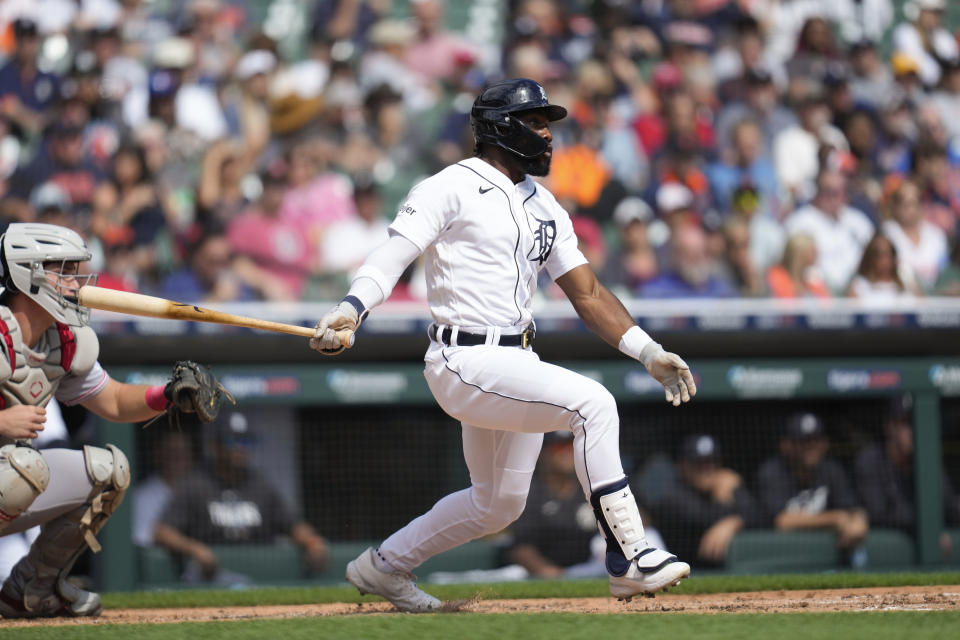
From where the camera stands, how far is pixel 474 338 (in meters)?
3.82

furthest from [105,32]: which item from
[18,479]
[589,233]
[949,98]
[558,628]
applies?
[558,628]

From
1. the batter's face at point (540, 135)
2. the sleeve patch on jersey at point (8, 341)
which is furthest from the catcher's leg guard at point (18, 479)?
the batter's face at point (540, 135)

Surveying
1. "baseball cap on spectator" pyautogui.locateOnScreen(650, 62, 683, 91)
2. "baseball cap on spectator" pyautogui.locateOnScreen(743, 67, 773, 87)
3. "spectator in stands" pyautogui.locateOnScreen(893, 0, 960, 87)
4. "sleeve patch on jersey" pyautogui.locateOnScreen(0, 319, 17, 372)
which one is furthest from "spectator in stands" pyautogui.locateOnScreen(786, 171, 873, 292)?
"sleeve patch on jersey" pyautogui.locateOnScreen(0, 319, 17, 372)

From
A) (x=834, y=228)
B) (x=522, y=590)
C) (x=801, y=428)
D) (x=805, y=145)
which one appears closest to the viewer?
(x=522, y=590)

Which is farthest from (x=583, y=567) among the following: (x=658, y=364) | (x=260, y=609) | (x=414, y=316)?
(x=658, y=364)

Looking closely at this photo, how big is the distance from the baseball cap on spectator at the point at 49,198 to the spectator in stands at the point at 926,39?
21.4 ft

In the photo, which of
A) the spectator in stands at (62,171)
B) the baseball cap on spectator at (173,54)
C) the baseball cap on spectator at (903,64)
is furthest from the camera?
the baseball cap on spectator at (903,64)

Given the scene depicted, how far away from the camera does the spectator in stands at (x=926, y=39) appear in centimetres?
1001

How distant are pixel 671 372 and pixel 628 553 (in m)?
0.58

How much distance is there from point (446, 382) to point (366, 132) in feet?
16.2

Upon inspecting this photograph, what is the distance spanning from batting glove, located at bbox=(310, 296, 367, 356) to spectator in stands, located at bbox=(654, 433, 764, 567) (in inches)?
125

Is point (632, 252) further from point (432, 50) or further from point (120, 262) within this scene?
point (120, 262)

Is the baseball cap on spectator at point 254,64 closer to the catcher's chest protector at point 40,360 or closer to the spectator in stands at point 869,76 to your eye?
the spectator in stands at point 869,76

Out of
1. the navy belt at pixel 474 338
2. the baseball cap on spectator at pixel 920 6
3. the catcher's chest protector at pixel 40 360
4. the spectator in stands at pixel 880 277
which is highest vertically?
the baseball cap on spectator at pixel 920 6
